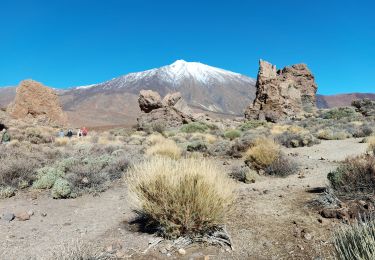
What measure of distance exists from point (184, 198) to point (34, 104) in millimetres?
29166

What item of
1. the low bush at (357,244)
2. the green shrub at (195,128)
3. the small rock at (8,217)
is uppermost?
the green shrub at (195,128)

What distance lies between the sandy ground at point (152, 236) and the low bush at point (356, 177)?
1.90 feet

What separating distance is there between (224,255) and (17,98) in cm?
3011

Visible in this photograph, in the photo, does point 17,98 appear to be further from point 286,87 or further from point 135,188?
point 135,188

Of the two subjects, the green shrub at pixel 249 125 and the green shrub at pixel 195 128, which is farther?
the green shrub at pixel 249 125

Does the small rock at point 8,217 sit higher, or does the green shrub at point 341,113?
the green shrub at point 341,113

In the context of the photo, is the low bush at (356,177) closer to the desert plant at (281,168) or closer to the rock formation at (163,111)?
the desert plant at (281,168)

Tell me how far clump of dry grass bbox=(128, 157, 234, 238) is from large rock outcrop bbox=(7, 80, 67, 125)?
27.9 meters

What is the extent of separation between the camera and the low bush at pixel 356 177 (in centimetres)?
583

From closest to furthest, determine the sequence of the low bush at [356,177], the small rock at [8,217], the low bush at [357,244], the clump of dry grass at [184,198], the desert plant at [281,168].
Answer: the low bush at [357,244] → the clump of dry grass at [184,198] → the low bush at [356,177] → the small rock at [8,217] → the desert plant at [281,168]

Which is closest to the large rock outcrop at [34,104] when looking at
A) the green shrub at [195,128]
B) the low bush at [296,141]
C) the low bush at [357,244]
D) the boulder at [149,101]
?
the boulder at [149,101]

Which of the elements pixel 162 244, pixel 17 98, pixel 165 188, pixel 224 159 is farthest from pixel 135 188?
pixel 17 98

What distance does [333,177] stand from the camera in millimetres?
6344

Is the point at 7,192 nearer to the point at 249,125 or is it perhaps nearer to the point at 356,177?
the point at 356,177
